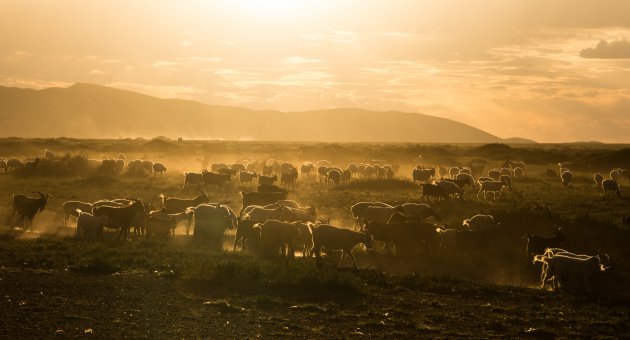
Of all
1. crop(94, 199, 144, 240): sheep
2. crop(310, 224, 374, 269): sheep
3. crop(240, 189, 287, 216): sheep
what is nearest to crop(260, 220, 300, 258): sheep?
crop(310, 224, 374, 269): sheep

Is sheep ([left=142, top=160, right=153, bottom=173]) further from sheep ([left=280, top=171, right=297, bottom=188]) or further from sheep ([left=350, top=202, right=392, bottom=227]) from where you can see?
sheep ([left=350, top=202, right=392, bottom=227])

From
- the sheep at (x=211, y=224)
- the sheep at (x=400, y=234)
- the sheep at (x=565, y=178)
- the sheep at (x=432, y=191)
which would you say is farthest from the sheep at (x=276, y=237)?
the sheep at (x=565, y=178)

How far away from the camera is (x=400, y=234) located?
73.6 feet

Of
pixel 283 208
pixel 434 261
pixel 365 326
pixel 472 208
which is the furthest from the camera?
pixel 472 208

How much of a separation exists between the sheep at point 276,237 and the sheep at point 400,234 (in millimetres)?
3233

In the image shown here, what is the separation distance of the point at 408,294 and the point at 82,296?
7.56 meters

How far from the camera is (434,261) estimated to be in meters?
21.6

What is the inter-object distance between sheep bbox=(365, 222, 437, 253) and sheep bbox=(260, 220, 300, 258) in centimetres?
323

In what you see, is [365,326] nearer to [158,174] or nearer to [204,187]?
[204,187]

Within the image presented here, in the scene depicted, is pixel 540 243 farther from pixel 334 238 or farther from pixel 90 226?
pixel 90 226

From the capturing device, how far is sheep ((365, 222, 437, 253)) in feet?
73.4

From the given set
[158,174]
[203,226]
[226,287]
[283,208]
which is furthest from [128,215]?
[158,174]

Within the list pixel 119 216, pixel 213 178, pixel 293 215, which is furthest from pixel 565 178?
pixel 119 216

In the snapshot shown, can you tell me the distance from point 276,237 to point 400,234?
15.3ft
